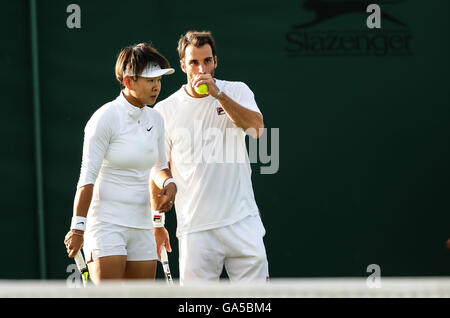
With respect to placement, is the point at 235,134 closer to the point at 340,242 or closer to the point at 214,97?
the point at 214,97

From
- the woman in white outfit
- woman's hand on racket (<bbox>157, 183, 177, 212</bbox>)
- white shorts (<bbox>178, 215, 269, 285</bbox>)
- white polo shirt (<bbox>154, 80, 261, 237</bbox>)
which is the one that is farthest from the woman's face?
white shorts (<bbox>178, 215, 269, 285</bbox>)

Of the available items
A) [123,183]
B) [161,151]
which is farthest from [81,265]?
[161,151]

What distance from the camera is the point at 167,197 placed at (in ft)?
10.5

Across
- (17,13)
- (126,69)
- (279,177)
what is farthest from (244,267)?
(17,13)

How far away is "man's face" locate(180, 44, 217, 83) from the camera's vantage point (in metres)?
3.49

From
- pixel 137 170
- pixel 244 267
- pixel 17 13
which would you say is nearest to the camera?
pixel 137 170

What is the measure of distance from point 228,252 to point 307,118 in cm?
172

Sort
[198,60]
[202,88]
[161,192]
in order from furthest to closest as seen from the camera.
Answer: [198,60] < [202,88] < [161,192]

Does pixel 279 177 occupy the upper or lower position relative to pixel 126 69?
lower

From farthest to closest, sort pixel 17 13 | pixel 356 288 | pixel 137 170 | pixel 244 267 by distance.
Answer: pixel 17 13, pixel 244 267, pixel 137 170, pixel 356 288

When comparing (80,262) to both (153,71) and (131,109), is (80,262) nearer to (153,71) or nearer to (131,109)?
(131,109)

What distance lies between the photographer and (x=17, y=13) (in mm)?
Result: 4805

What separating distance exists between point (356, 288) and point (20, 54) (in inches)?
155

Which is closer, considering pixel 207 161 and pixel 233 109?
pixel 233 109
